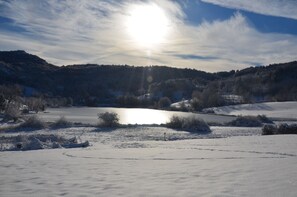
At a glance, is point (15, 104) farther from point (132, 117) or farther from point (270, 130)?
point (270, 130)

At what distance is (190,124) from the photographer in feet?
196

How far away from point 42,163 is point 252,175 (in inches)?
426

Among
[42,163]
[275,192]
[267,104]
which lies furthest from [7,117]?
[267,104]

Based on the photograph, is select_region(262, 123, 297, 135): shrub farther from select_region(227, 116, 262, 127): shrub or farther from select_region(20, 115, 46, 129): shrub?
select_region(20, 115, 46, 129): shrub

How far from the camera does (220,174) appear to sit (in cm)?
1680

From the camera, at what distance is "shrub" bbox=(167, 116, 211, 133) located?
191ft

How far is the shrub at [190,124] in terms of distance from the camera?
5812cm

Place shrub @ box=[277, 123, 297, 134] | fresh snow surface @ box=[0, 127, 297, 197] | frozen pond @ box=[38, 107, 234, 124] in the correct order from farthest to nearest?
frozen pond @ box=[38, 107, 234, 124], shrub @ box=[277, 123, 297, 134], fresh snow surface @ box=[0, 127, 297, 197]

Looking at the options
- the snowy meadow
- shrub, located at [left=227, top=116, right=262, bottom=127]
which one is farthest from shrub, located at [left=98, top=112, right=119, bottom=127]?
the snowy meadow

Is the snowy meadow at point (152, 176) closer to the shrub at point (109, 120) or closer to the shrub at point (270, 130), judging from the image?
the shrub at point (270, 130)

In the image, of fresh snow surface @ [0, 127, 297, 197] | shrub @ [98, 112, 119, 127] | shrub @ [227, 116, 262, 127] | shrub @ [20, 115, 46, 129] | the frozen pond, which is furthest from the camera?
the frozen pond

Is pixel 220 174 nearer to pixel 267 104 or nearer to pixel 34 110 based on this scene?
pixel 34 110

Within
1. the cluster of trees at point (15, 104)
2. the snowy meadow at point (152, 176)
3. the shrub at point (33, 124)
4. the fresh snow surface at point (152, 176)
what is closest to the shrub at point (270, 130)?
the snowy meadow at point (152, 176)

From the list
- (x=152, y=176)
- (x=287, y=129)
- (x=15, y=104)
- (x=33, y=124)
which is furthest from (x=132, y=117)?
(x=152, y=176)
